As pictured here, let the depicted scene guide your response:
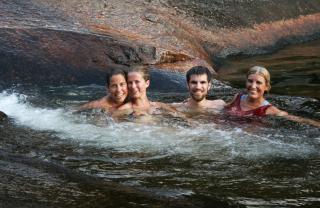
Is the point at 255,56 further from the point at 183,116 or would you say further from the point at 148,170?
the point at 148,170

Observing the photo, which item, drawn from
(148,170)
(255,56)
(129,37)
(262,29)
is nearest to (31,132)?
(148,170)

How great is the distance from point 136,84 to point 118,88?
0.25m

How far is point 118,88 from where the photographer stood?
784 cm

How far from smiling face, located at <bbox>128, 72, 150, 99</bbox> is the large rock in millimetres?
2334

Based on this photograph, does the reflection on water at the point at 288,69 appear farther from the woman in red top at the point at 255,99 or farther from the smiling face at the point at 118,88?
the smiling face at the point at 118,88

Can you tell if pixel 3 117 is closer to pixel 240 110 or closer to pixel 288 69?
pixel 240 110

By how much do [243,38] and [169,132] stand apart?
9.09m

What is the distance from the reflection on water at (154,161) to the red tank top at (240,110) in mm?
186

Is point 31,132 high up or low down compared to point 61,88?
down

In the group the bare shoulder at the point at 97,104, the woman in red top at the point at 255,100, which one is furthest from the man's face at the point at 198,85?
the bare shoulder at the point at 97,104

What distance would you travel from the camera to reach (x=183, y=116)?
7852mm

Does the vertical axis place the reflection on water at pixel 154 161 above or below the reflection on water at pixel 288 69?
below

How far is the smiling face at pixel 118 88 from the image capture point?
25.6 feet

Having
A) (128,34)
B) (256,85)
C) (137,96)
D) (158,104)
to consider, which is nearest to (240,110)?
(256,85)
